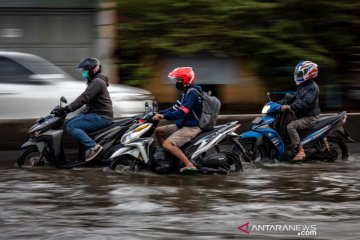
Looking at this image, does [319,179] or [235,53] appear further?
[235,53]

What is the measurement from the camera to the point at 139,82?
707 inches

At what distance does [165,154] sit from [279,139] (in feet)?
6.68

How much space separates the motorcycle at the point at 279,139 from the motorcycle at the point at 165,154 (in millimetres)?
975

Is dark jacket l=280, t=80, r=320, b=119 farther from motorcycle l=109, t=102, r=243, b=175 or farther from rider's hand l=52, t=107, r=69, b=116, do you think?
rider's hand l=52, t=107, r=69, b=116

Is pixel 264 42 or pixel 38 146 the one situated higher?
pixel 264 42

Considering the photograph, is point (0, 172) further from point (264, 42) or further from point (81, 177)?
point (264, 42)

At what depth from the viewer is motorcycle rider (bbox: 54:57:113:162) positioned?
39.4ft

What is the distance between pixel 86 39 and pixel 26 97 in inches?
187

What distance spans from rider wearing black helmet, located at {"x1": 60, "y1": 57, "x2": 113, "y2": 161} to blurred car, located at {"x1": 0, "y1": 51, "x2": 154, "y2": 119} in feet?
5.45

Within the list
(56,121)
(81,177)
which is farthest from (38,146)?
(81,177)

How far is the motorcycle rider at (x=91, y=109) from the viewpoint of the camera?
12000mm

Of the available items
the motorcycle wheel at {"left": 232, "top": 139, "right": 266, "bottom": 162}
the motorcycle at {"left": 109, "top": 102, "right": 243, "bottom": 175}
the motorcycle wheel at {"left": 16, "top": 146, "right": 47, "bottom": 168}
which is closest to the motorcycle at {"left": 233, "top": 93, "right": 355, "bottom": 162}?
the motorcycle wheel at {"left": 232, "top": 139, "right": 266, "bottom": 162}

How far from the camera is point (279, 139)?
12.7m

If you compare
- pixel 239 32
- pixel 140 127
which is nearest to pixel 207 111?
pixel 140 127
